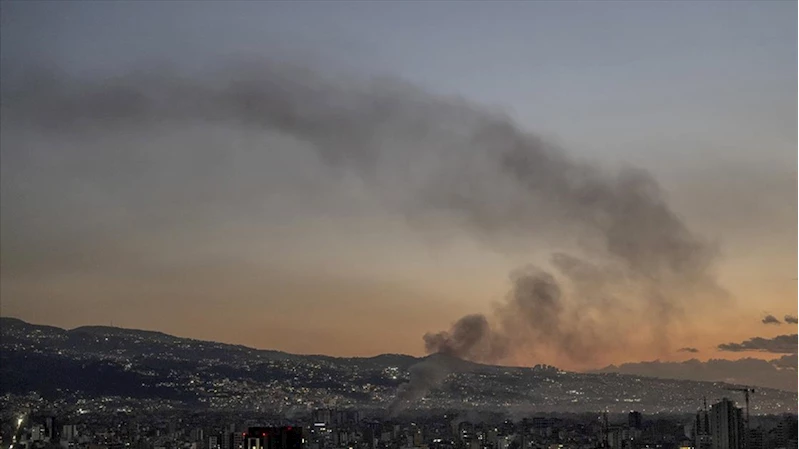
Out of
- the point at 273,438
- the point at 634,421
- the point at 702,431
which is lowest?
the point at 273,438

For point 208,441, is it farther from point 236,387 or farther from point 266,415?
point 236,387

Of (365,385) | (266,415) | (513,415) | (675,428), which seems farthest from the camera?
(365,385)

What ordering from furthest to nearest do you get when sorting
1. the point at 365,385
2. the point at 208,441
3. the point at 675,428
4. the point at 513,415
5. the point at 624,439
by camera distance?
the point at 365,385, the point at 513,415, the point at 675,428, the point at 624,439, the point at 208,441

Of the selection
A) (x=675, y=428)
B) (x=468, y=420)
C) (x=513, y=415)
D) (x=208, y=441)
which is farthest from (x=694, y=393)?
(x=208, y=441)

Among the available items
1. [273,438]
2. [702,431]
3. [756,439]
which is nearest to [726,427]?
[756,439]

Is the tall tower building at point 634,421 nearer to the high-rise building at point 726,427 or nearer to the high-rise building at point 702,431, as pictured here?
the high-rise building at point 702,431

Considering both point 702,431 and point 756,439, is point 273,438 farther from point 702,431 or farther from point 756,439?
point 702,431

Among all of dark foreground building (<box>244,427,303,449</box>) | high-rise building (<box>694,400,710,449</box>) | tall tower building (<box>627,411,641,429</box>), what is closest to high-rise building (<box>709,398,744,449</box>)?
high-rise building (<box>694,400,710,449</box>)

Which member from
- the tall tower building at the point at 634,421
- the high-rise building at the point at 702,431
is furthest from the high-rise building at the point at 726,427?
the tall tower building at the point at 634,421
